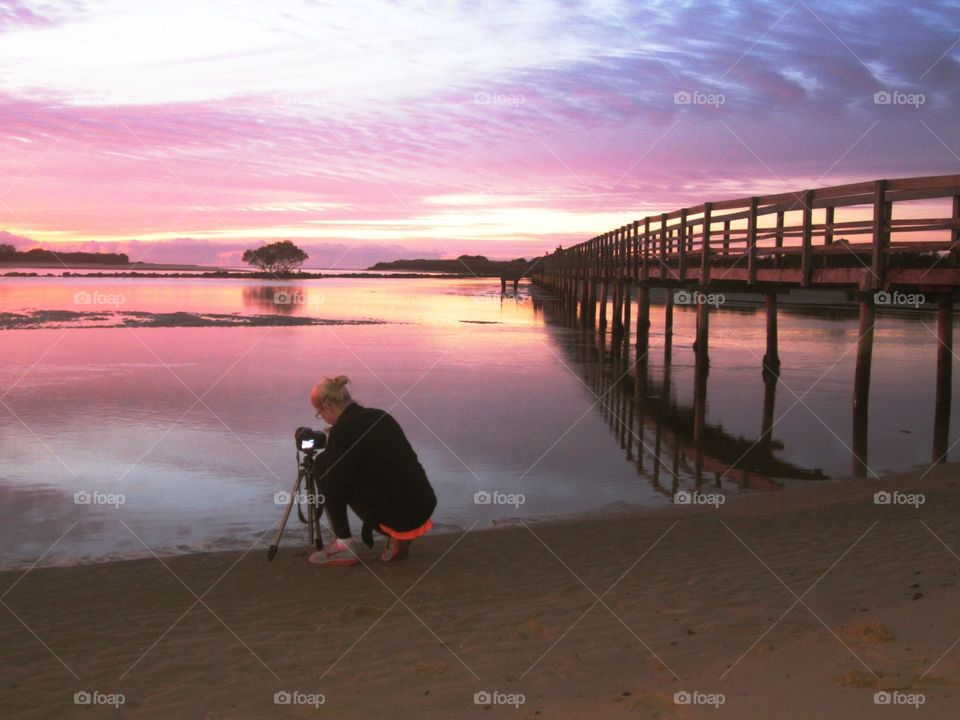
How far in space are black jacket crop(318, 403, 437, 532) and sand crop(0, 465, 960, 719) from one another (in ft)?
1.28

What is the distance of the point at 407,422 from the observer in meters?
13.4

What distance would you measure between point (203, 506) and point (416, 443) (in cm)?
390

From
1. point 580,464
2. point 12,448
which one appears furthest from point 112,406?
point 580,464

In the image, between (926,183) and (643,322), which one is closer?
(926,183)

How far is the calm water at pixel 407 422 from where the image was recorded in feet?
27.4

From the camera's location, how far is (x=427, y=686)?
4.08m

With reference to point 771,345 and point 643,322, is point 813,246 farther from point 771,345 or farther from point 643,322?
point 643,322

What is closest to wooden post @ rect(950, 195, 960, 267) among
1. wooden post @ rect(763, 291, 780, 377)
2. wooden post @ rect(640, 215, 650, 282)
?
wooden post @ rect(763, 291, 780, 377)

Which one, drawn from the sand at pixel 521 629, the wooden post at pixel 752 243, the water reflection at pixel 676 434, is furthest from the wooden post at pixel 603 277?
the sand at pixel 521 629

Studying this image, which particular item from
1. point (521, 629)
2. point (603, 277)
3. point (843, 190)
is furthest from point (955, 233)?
point (603, 277)

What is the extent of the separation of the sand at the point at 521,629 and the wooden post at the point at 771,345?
1329cm

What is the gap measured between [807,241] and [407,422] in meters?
7.12

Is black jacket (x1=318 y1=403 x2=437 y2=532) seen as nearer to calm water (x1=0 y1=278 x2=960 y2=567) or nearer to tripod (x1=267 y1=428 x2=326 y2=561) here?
tripod (x1=267 y1=428 x2=326 y2=561)

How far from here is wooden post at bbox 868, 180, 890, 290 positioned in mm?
12734
